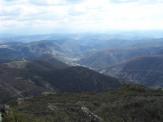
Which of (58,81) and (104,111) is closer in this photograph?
(104,111)

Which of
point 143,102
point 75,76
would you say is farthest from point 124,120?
point 75,76

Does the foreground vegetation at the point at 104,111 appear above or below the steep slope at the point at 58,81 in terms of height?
above

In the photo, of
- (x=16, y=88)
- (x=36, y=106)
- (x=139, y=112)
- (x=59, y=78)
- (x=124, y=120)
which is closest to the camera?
(x=124, y=120)

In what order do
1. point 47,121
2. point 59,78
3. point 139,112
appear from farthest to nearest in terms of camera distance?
point 59,78, point 139,112, point 47,121

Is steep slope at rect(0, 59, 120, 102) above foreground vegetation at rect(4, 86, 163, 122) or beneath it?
beneath

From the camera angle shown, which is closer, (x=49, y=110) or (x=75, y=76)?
(x=49, y=110)

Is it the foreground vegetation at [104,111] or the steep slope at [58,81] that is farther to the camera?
the steep slope at [58,81]

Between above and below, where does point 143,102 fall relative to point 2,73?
above

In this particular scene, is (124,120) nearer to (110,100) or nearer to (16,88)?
(110,100)

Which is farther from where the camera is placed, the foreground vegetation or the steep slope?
the steep slope

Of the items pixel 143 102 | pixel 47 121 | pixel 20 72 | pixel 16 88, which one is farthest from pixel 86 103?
pixel 20 72

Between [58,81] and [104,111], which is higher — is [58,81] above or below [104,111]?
below
